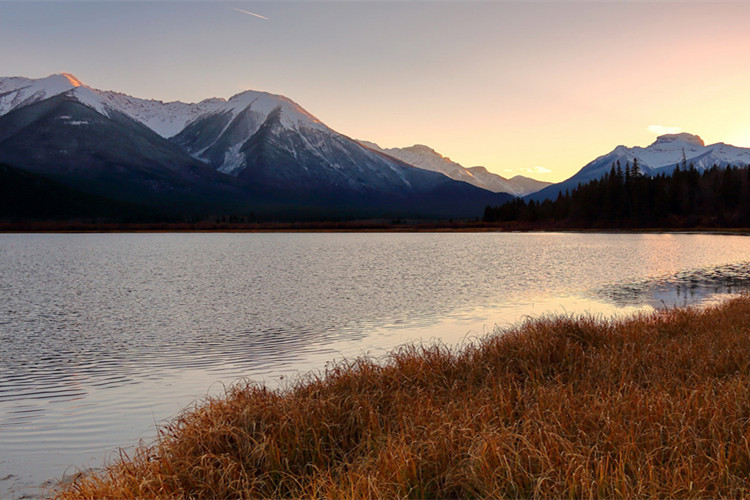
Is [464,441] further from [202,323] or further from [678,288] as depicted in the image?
[678,288]

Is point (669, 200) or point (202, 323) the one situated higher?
point (669, 200)

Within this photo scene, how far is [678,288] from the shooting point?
33938mm

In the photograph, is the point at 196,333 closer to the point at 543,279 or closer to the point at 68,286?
the point at 68,286

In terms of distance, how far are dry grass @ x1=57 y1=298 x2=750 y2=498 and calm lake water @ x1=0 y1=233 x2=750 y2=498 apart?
312cm

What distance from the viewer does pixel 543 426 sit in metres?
7.77

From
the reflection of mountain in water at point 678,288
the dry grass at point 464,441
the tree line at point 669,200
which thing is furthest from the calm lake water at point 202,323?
the tree line at point 669,200

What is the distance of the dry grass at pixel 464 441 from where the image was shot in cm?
627

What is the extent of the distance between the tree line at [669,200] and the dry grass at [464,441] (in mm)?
153418

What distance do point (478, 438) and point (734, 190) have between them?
163546mm

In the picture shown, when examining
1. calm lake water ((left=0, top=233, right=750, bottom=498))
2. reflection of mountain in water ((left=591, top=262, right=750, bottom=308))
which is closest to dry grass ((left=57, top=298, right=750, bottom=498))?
calm lake water ((left=0, top=233, right=750, bottom=498))

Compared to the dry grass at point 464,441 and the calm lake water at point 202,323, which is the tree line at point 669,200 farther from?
the dry grass at point 464,441

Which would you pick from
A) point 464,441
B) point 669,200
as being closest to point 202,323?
point 464,441

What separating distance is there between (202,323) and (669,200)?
154661mm

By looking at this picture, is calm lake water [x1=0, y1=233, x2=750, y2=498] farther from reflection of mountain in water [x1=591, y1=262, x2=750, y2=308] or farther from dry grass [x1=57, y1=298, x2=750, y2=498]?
dry grass [x1=57, y1=298, x2=750, y2=498]
